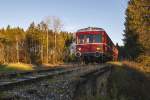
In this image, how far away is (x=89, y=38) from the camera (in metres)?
27.8

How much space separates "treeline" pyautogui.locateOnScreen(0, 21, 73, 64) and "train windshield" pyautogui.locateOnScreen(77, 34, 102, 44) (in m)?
23.2

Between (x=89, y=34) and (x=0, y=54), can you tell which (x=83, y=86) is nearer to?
(x=89, y=34)

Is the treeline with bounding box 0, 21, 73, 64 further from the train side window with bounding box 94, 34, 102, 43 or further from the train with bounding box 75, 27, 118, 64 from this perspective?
the train side window with bounding box 94, 34, 102, 43

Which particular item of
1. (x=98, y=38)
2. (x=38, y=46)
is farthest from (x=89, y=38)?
(x=38, y=46)

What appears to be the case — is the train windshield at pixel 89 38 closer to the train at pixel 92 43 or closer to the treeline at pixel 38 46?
the train at pixel 92 43

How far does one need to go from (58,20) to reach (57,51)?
605cm

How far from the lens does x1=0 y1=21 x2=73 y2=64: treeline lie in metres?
57.1

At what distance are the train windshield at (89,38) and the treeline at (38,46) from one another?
23202 millimetres

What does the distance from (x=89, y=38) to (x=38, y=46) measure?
46869 mm

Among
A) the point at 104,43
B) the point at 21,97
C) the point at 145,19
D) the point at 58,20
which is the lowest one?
the point at 21,97

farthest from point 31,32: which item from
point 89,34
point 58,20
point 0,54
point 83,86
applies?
point 83,86

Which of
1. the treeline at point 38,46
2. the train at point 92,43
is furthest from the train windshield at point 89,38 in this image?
the treeline at point 38,46

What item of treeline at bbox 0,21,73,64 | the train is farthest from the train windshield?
treeline at bbox 0,21,73,64

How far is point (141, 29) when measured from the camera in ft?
83.3
